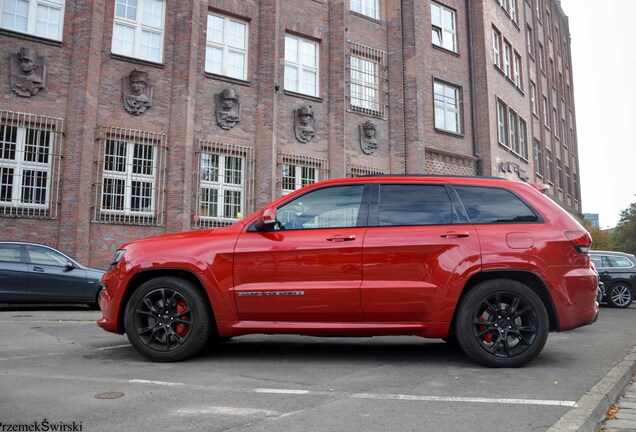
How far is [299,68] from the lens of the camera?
19.4 meters

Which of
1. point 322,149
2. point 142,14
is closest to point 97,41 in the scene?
point 142,14

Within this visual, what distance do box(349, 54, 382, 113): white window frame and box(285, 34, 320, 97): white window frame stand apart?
4.40ft

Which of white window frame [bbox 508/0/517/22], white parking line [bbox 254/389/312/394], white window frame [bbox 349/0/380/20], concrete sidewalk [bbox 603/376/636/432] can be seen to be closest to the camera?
concrete sidewalk [bbox 603/376/636/432]

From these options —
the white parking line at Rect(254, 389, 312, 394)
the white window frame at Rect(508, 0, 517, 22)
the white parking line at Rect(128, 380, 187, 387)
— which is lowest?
the white parking line at Rect(254, 389, 312, 394)

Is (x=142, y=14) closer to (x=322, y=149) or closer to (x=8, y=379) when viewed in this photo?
(x=322, y=149)

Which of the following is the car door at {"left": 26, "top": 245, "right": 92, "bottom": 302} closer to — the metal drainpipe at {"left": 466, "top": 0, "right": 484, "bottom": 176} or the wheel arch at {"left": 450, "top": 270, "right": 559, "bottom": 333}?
the wheel arch at {"left": 450, "top": 270, "right": 559, "bottom": 333}

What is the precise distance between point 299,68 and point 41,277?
11179 mm

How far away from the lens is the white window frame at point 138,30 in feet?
53.0

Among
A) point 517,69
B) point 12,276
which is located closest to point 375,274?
point 12,276

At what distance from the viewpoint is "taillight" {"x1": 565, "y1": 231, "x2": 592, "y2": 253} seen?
5483 mm

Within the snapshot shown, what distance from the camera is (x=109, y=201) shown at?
50.1 feet

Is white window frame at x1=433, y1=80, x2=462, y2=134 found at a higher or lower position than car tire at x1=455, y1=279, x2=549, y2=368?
higher

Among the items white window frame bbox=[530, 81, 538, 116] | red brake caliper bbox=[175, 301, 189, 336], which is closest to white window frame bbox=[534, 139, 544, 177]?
white window frame bbox=[530, 81, 538, 116]

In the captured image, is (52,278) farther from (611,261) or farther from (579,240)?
(611,261)
